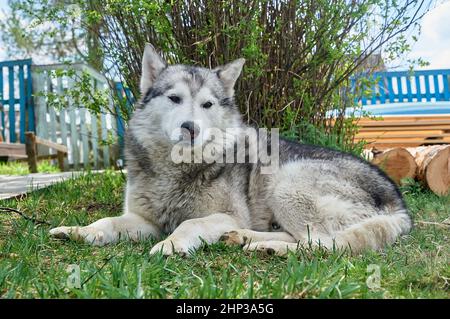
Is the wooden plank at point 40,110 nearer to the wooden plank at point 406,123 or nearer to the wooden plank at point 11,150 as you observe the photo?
the wooden plank at point 11,150

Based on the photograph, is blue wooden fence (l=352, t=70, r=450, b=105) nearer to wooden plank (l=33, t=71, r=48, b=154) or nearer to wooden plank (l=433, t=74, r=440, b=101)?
wooden plank (l=433, t=74, r=440, b=101)

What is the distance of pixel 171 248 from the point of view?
8.45ft

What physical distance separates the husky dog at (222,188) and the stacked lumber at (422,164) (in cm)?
241

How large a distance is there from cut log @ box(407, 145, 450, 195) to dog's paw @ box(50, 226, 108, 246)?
3879 mm

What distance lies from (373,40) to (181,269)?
3.74 metres

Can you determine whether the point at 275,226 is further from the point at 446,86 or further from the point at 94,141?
the point at 446,86

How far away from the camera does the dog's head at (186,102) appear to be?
9.91ft

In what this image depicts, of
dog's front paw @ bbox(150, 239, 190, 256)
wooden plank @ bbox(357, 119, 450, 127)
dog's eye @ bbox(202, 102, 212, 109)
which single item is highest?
wooden plank @ bbox(357, 119, 450, 127)

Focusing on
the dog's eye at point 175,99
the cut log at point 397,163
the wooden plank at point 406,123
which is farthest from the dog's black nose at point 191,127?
the wooden plank at point 406,123

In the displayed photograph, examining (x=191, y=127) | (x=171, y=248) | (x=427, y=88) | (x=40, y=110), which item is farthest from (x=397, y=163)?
(x=40, y=110)

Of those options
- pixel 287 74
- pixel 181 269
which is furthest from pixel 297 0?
pixel 181 269

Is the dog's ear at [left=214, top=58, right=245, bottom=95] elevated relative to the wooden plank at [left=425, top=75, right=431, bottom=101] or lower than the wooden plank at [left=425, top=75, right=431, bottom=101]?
lower

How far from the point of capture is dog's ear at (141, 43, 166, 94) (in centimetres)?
336

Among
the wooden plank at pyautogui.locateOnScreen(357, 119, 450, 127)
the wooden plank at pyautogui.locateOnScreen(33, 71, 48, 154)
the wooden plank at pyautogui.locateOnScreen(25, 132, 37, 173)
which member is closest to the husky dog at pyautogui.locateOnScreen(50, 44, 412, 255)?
the wooden plank at pyautogui.locateOnScreen(357, 119, 450, 127)
